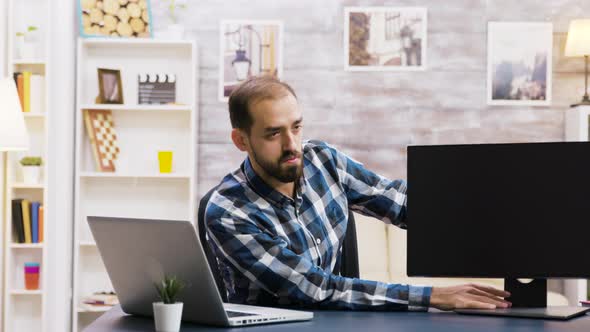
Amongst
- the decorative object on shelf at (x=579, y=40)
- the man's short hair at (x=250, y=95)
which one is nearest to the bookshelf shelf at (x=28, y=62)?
the decorative object on shelf at (x=579, y=40)

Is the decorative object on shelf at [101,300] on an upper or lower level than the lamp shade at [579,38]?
lower

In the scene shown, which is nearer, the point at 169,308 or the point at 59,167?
the point at 169,308

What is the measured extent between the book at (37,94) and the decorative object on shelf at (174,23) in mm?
762

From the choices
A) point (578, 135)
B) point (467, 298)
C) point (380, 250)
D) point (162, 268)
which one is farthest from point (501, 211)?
point (578, 135)

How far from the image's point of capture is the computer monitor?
1.89m

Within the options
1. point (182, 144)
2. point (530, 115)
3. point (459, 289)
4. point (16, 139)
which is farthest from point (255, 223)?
point (530, 115)

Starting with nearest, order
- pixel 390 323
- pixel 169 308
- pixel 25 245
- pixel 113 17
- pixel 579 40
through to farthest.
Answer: pixel 169 308 → pixel 390 323 → pixel 25 245 → pixel 579 40 → pixel 113 17

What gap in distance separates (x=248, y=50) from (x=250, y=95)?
3.27 metres

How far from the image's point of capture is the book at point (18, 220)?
4.91 meters

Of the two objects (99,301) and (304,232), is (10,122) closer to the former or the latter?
(99,301)

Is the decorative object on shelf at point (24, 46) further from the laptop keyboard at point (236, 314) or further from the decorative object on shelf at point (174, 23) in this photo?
the laptop keyboard at point (236, 314)

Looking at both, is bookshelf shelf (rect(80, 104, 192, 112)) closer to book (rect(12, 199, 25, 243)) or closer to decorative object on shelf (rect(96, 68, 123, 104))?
decorative object on shelf (rect(96, 68, 123, 104))

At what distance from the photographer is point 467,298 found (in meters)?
1.91

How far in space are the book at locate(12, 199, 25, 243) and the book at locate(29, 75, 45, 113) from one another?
0.53m
